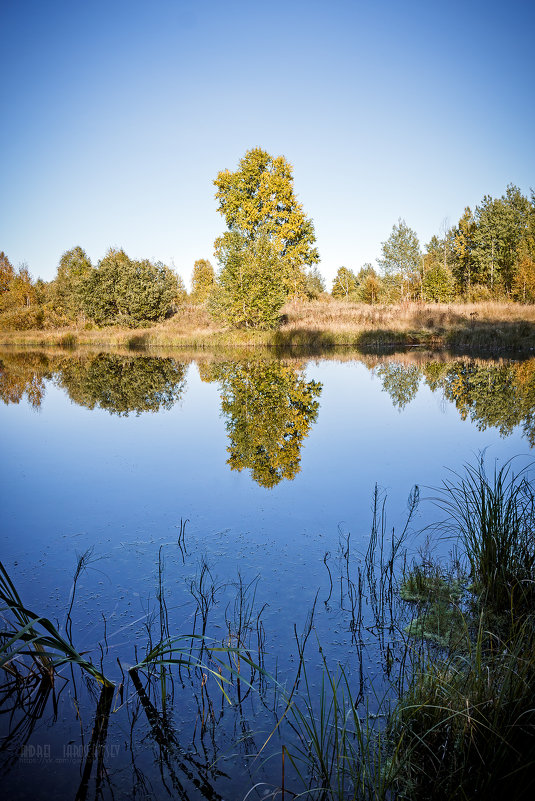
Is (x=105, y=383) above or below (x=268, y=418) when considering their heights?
above

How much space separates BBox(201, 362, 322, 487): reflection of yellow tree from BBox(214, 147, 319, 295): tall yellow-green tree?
24.6 meters

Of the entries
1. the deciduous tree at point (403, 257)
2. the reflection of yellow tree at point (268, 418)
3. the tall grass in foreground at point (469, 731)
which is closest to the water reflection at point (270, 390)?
the reflection of yellow tree at point (268, 418)

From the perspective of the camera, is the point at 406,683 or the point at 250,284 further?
the point at 250,284

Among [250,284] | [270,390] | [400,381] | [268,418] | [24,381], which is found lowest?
[268,418]

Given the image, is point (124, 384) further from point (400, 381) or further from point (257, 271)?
point (257, 271)

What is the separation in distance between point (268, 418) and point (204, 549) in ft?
16.5

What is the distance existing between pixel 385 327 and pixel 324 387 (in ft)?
49.1

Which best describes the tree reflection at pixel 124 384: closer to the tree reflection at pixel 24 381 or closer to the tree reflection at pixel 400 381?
the tree reflection at pixel 24 381

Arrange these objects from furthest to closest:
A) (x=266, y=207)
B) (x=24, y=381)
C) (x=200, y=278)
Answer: (x=200, y=278)
(x=266, y=207)
(x=24, y=381)

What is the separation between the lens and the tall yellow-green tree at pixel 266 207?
37.3 meters

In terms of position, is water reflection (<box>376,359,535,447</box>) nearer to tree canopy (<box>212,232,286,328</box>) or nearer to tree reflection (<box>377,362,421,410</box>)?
tree reflection (<box>377,362,421,410</box>)

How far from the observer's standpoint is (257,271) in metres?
27.2

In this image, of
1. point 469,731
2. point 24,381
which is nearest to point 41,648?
point 469,731

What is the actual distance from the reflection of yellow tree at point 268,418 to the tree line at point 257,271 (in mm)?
13347
